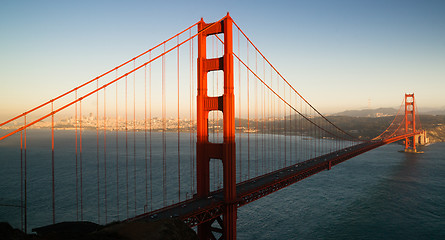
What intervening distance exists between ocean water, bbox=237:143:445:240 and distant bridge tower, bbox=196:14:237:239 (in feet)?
33.0

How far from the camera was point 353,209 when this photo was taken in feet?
122

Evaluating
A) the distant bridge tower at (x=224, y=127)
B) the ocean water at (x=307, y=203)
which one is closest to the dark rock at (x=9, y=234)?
the ocean water at (x=307, y=203)

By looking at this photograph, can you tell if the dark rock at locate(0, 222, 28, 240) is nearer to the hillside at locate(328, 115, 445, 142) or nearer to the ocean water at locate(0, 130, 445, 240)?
the ocean water at locate(0, 130, 445, 240)

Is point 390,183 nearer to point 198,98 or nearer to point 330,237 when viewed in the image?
point 330,237

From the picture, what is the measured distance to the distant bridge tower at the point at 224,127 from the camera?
20.4m

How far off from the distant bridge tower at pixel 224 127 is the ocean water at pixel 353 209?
10054 mm

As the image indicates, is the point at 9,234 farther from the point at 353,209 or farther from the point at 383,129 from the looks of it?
the point at 383,129

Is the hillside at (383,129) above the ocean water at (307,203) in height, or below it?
above

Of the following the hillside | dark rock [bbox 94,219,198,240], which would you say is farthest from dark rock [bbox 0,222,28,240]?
the hillside

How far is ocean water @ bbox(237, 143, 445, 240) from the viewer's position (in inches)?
1174

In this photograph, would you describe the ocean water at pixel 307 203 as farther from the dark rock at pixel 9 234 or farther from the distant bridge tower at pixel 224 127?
the dark rock at pixel 9 234

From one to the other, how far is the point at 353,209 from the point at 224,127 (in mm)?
25821

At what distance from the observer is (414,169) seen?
64.7m

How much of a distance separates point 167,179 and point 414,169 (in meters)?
54.0
